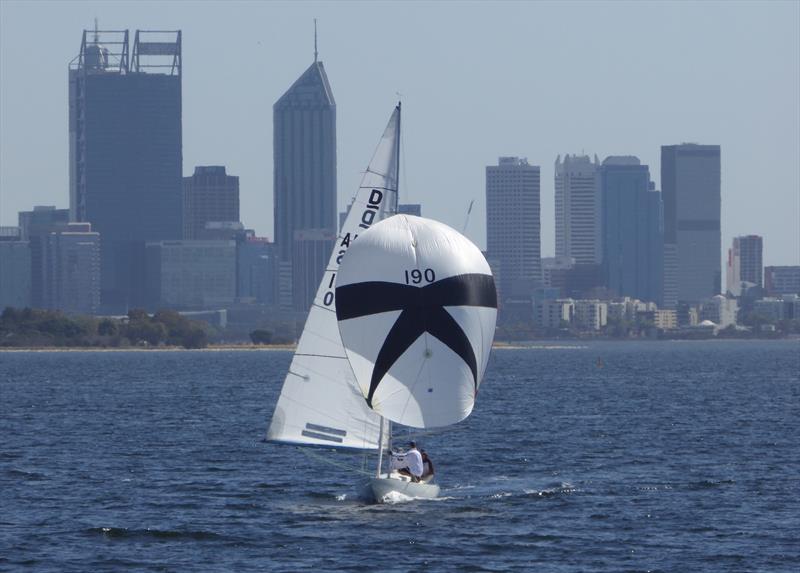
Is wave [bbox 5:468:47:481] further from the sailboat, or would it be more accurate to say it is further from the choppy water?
the sailboat

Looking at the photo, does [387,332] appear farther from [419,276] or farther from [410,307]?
[419,276]

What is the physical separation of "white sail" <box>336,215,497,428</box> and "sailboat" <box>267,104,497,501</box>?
0.02 metres

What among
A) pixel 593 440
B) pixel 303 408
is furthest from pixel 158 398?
pixel 303 408

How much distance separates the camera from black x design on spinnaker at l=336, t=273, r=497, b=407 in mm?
42500

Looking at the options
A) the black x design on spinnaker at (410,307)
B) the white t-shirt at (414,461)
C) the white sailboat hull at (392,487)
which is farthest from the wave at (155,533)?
the white t-shirt at (414,461)

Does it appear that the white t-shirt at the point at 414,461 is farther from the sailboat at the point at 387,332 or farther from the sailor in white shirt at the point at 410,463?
the sailboat at the point at 387,332

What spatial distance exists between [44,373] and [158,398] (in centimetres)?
5162

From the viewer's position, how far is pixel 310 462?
192 feet

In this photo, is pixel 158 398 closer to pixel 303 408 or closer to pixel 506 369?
pixel 303 408

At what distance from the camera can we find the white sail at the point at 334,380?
44.5 m

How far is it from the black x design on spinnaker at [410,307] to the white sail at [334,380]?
1.54 meters

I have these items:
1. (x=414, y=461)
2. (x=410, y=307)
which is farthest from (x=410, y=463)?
(x=410, y=307)

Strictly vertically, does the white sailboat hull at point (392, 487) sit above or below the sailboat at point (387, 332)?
below

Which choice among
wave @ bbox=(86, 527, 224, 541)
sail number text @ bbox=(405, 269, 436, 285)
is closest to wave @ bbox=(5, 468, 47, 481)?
wave @ bbox=(86, 527, 224, 541)
